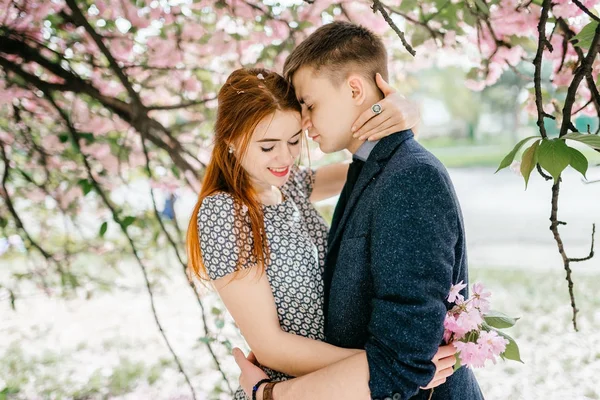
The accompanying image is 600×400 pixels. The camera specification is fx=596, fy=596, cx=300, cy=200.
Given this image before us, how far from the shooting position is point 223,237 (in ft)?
4.45

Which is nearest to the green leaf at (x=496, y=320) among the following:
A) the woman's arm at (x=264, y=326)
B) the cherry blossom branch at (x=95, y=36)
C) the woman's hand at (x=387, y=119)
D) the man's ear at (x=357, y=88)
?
the woman's arm at (x=264, y=326)

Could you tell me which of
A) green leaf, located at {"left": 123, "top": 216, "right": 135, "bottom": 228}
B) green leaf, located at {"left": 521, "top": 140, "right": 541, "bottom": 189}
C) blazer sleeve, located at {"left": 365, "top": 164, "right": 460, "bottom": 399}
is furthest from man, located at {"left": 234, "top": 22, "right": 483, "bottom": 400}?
green leaf, located at {"left": 123, "top": 216, "right": 135, "bottom": 228}

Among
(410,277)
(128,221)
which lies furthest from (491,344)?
(128,221)

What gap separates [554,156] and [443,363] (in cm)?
47

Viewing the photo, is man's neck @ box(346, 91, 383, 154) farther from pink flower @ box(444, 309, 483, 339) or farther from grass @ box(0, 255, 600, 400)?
grass @ box(0, 255, 600, 400)

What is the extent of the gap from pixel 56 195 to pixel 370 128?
301cm

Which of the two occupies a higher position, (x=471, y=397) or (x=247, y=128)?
(x=247, y=128)

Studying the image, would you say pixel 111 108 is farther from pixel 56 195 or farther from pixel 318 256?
pixel 318 256

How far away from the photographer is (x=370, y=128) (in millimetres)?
1372

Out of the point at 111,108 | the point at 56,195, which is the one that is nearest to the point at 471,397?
the point at 111,108

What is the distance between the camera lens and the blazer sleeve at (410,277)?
3.68 ft

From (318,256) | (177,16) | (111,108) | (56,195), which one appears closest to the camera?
(318,256)

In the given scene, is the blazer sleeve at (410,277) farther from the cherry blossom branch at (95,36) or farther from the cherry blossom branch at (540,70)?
the cherry blossom branch at (95,36)

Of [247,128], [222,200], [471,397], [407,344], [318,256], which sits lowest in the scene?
[471,397]
